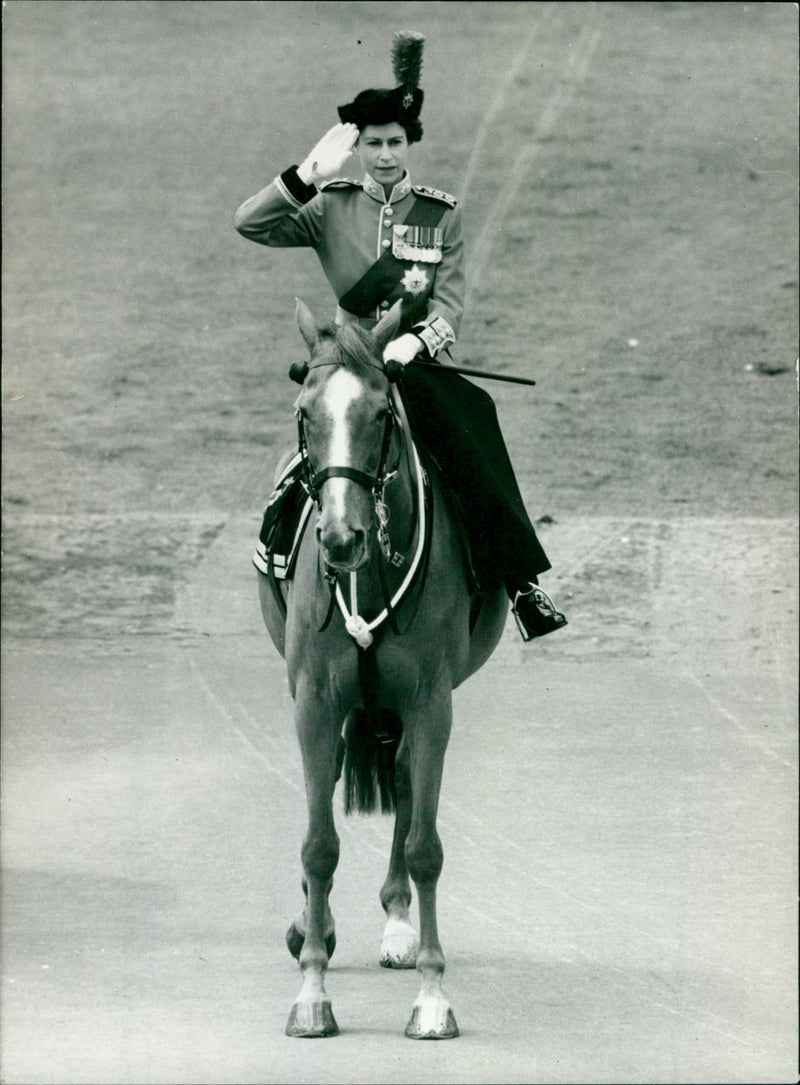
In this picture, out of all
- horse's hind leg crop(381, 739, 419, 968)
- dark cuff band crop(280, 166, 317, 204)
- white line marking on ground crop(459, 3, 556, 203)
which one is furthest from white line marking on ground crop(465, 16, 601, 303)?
dark cuff band crop(280, 166, 317, 204)

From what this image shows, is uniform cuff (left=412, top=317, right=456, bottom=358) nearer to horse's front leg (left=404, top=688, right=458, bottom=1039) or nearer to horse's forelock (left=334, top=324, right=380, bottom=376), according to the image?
horse's forelock (left=334, top=324, right=380, bottom=376)

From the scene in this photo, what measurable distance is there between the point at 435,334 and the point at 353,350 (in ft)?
2.60

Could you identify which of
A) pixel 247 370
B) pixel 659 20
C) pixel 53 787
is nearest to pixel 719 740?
pixel 53 787

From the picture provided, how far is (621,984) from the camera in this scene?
7297 mm

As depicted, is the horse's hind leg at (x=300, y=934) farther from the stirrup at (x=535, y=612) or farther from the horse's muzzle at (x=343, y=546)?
the horse's muzzle at (x=343, y=546)

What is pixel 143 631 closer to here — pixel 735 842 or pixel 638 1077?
pixel 735 842

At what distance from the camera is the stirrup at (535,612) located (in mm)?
7699

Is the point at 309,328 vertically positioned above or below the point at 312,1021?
above

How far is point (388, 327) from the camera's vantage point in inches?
256

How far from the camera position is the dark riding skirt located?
725 centimetres

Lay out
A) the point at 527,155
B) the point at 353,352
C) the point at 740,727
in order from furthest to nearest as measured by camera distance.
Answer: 1. the point at 527,155
2. the point at 740,727
3. the point at 353,352

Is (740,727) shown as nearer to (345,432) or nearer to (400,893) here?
(400,893)

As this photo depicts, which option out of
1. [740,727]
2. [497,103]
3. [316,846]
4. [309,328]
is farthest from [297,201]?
[497,103]

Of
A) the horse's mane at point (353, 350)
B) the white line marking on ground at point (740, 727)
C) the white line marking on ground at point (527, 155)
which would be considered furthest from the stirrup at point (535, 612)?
the white line marking on ground at point (527, 155)
